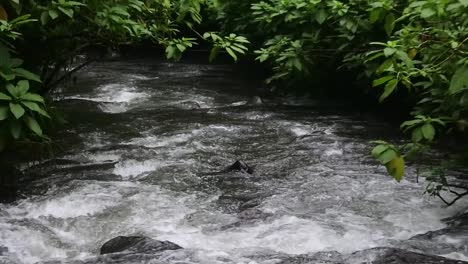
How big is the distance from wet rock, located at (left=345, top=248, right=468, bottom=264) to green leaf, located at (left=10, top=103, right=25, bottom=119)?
7.35 ft

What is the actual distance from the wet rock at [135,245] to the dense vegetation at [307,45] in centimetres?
88

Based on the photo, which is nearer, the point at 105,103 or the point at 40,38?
the point at 40,38

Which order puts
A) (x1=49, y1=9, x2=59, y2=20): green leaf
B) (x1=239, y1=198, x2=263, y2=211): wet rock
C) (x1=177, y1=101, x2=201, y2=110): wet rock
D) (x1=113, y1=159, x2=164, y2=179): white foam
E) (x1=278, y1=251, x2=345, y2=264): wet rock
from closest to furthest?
(x1=278, y1=251, x2=345, y2=264): wet rock
(x1=49, y1=9, x2=59, y2=20): green leaf
(x1=239, y1=198, x2=263, y2=211): wet rock
(x1=113, y1=159, x2=164, y2=179): white foam
(x1=177, y1=101, x2=201, y2=110): wet rock

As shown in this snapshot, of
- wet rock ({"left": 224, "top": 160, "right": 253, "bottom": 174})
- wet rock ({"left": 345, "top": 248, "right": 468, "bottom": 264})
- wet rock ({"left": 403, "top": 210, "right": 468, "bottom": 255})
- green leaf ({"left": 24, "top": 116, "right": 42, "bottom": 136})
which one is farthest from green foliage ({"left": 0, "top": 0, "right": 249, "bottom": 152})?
wet rock ({"left": 403, "top": 210, "right": 468, "bottom": 255})

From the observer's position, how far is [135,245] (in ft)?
12.9

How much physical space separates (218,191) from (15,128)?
6.58 feet

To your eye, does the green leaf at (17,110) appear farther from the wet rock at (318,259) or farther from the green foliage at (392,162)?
the green foliage at (392,162)

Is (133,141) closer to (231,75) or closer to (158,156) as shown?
(158,156)

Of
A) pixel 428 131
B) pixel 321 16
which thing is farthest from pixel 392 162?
pixel 321 16

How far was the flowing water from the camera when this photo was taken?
415 cm

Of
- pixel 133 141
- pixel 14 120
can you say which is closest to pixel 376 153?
pixel 14 120

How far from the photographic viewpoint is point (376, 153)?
11.6ft

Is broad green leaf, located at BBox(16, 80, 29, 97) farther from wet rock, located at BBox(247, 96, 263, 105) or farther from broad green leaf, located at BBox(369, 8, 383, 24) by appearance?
wet rock, located at BBox(247, 96, 263, 105)

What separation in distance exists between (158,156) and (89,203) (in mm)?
1452
